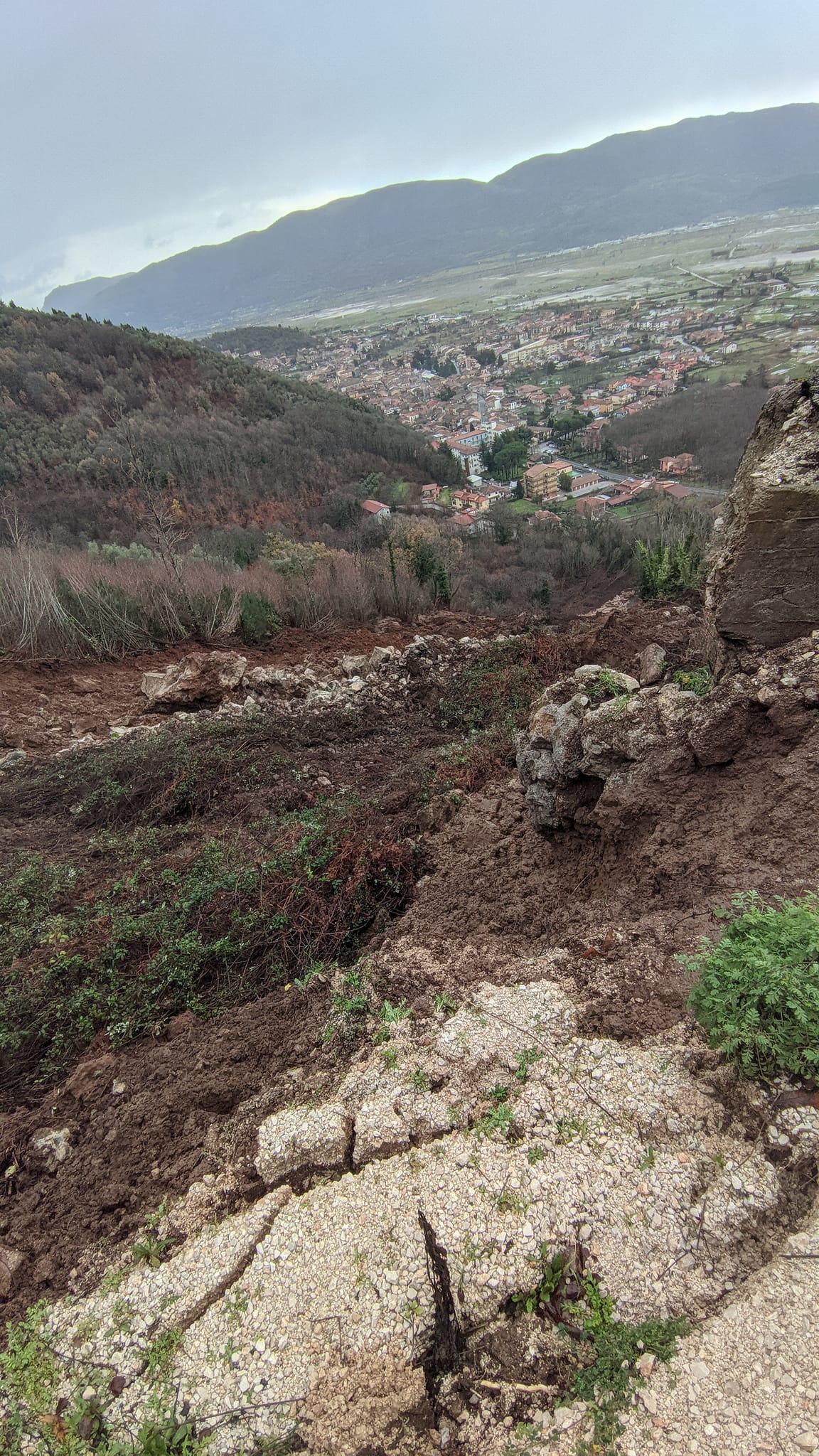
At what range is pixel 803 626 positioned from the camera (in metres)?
4.54

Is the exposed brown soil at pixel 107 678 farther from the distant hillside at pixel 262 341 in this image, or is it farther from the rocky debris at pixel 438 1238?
the distant hillside at pixel 262 341

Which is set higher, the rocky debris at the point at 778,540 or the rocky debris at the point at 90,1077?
the rocky debris at the point at 778,540

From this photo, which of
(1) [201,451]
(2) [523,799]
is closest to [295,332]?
(1) [201,451]

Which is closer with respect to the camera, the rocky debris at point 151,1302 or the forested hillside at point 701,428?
the rocky debris at point 151,1302

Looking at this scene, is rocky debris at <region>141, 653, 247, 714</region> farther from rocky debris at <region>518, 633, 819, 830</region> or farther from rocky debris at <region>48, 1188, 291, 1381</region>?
rocky debris at <region>48, 1188, 291, 1381</region>

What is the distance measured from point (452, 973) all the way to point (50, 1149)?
7.96 ft

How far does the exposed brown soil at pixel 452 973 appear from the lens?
10.1 feet

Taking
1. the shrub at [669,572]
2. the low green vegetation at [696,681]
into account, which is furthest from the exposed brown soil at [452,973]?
the shrub at [669,572]

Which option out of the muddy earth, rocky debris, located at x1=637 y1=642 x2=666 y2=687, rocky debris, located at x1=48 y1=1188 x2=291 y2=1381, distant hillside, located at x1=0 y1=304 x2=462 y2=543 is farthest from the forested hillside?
rocky debris, located at x1=48 y1=1188 x2=291 y2=1381

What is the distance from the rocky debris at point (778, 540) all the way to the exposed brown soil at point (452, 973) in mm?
862

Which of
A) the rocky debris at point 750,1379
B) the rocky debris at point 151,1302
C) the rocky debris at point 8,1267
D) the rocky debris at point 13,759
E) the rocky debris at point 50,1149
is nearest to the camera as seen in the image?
the rocky debris at point 750,1379

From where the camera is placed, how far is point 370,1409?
7.36ft

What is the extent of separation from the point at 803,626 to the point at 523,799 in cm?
274

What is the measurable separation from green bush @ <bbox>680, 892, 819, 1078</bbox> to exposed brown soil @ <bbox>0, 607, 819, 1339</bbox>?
1.46 feet
